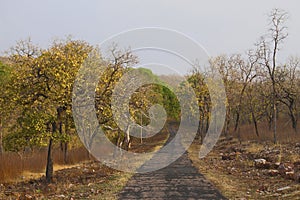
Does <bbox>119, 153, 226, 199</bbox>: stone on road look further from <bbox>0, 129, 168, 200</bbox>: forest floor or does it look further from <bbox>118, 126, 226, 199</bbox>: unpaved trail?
<bbox>0, 129, 168, 200</bbox>: forest floor

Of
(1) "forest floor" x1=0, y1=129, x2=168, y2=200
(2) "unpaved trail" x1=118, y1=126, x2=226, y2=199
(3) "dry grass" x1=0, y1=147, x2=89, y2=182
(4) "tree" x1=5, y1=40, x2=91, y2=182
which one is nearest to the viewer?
(2) "unpaved trail" x1=118, y1=126, x2=226, y2=199

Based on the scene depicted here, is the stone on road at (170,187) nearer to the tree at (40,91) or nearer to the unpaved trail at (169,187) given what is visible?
the unpaved trail at (169,187)

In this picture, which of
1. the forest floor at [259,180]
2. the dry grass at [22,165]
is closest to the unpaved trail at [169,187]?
the forest floor at [259,180]

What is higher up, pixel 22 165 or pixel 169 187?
pixel 22 165

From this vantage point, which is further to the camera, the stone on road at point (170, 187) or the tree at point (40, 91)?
the tree at point (40, 91)

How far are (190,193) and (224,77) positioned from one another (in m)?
31.2

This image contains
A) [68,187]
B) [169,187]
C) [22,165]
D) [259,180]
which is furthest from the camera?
[22,165]

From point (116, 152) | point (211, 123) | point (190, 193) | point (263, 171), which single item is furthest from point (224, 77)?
point (190, 193)

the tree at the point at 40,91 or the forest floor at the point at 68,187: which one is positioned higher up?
the tree at the point at 40,91

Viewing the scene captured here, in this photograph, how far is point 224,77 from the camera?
4109 cm

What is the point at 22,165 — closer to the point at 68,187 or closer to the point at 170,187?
the point at 68,187

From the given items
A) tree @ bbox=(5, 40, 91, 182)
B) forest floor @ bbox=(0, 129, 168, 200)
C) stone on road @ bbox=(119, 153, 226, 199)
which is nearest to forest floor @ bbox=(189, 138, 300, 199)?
stone on road @ bbox=(119, 153, 226, 199)

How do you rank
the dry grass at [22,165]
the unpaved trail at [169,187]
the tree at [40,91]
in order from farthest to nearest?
1. the dry grass at [22,165]
2. the tree at [40,91]
3. the unpaved trail at [169,187]

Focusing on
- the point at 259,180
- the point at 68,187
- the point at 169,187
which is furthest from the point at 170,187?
the point at 68,187
